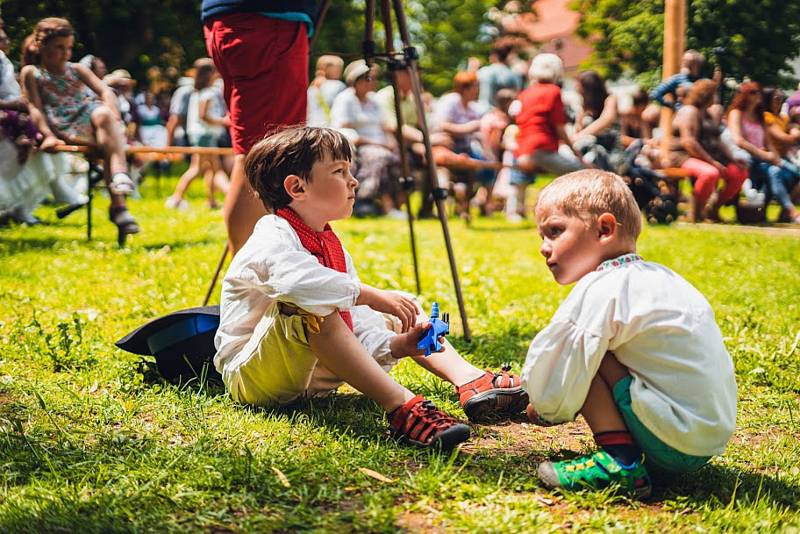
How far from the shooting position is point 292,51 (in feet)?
12.3

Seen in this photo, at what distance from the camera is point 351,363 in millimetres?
2717

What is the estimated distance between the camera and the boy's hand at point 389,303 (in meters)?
2.81

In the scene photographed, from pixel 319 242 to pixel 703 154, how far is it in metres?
8.78

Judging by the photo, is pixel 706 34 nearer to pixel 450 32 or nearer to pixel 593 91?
pixel 593 91

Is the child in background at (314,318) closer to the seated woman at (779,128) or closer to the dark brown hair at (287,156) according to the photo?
the dark brown hair at (287,156)

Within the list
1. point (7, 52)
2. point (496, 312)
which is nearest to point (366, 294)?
point (496, 312)

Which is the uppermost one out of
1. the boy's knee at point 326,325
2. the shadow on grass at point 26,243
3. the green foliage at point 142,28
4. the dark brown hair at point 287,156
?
the green foliage at point 142,28

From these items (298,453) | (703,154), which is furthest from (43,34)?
(703,154)

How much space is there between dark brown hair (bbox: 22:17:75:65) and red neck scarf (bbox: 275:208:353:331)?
535 cm

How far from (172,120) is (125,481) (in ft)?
39.1

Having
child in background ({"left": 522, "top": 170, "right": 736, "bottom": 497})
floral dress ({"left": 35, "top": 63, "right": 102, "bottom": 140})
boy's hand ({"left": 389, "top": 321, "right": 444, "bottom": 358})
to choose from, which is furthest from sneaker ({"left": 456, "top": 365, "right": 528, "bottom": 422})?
floral dress ({"left": 35, "top": 63, "right": 102, "bottom": 140})

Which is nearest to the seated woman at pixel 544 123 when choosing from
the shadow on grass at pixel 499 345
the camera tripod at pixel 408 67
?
the shadow on grass at pixel 499 345

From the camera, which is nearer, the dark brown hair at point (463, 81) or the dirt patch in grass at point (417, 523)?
the dirt patch in grass at point (417, 523)

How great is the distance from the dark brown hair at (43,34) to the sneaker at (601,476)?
6.48m
